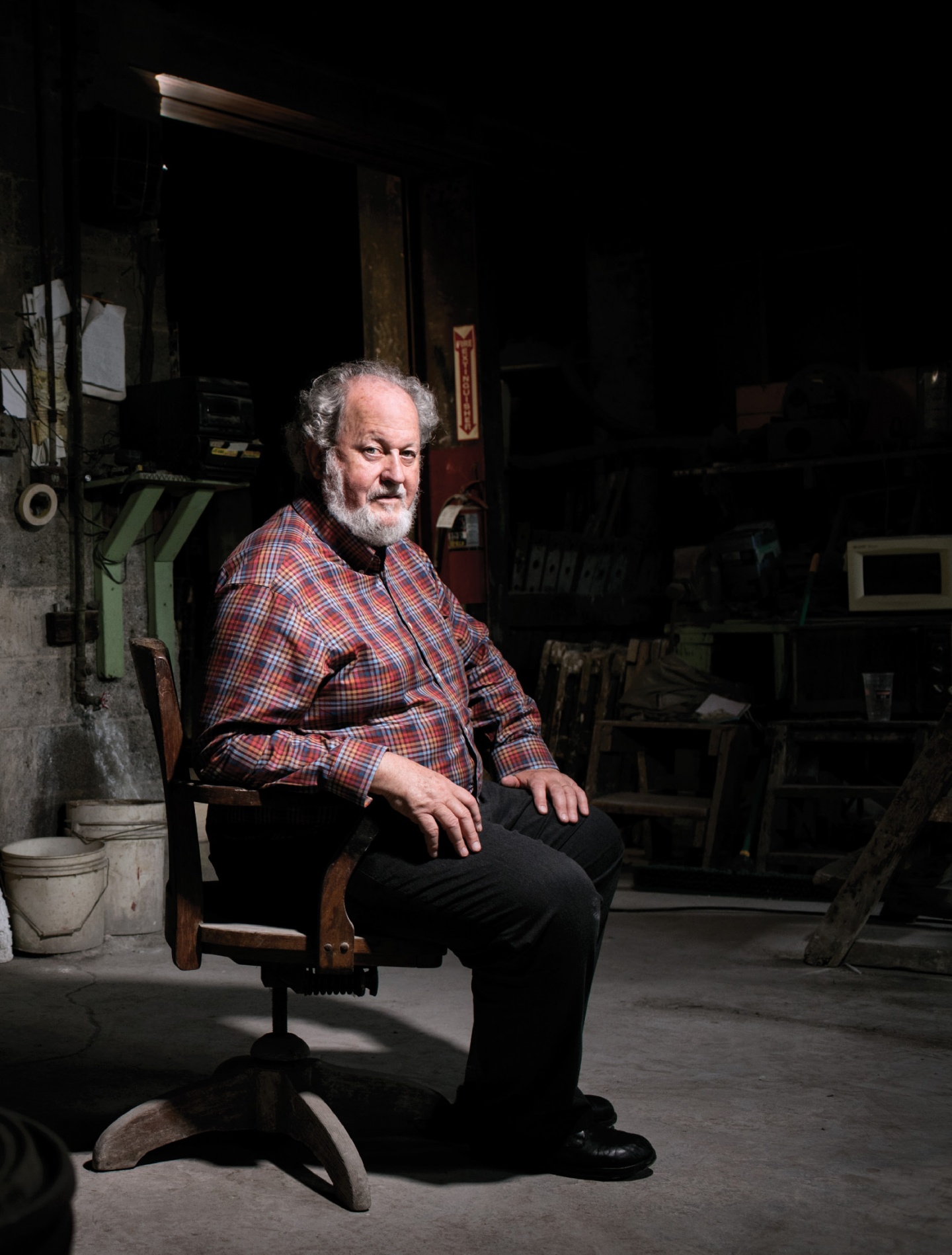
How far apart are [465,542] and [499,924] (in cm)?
460

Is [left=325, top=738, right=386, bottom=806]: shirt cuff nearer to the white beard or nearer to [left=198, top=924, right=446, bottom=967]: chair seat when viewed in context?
[left=198, top=924, right=446, bottom=967]: chair seat

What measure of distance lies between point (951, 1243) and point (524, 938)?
827 mm

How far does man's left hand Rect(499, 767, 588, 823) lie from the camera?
251 centimetres

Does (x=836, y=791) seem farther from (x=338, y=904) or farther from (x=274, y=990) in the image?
(x=338, y=904)

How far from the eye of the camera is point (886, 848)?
3.73 meters

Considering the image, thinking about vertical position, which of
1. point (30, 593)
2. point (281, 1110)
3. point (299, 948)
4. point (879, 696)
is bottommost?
point (281, 1110)

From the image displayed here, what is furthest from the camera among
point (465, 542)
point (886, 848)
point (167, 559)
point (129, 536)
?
point (465, 542)

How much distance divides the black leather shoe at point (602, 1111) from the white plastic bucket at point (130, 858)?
7.81 feet

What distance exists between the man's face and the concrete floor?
1214 millimetres

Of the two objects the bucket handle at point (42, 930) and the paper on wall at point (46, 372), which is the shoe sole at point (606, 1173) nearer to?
the bucket handle at point (42, 930)

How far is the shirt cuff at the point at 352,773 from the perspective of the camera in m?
2.12

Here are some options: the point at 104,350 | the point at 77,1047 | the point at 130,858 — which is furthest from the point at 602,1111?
the point at 104,350

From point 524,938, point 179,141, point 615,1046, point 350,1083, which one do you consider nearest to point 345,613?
point 524,938

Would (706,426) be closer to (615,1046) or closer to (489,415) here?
(489,415)
